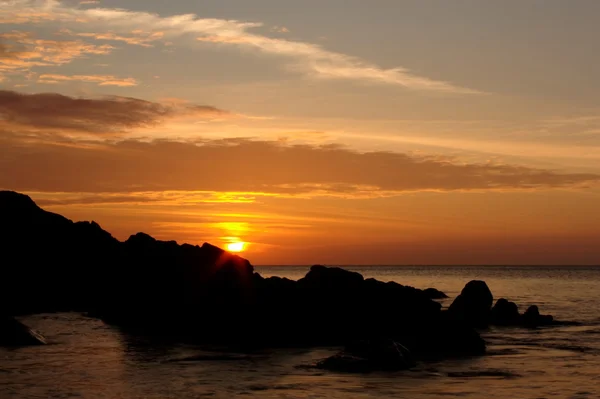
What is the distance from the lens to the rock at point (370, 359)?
34.2 metres

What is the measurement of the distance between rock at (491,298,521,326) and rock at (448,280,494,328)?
2.22 ft

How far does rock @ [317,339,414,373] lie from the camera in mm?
34188

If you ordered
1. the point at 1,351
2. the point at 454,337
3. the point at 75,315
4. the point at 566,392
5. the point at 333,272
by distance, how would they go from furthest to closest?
the point at 75,315 → the point at 333,272 → the point at 454,337 → the point at 1,351 → the point at 566,392

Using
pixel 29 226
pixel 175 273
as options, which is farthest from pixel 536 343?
pixel 29 226

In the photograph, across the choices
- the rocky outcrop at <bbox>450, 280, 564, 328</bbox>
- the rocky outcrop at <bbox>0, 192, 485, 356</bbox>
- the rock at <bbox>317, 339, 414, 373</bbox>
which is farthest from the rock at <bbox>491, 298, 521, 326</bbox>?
the rock at <bbox>317, 339, 414, 373</bbox>

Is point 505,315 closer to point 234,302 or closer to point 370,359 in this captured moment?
point 234,302

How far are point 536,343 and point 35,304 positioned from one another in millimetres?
45085

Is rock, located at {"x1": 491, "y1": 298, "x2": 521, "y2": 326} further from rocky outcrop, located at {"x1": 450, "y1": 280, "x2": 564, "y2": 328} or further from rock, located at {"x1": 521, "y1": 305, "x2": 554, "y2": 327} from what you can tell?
rock, located at {"x1": 521, "y1": 305, "x2": 554, "y2": 327}

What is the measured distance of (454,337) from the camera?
43656 mm

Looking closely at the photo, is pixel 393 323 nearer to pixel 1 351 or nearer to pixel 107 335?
pixel 107 335

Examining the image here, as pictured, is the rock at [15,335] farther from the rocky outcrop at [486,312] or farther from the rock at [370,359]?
the rocky outcrop at [486,312]

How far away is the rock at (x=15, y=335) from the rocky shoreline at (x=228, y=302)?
2.5 inches

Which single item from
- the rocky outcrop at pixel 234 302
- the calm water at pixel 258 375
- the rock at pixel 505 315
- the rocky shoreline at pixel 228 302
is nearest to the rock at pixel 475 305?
the rocky shoreline at pixel 228 302

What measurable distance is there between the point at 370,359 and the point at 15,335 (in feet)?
70.1
